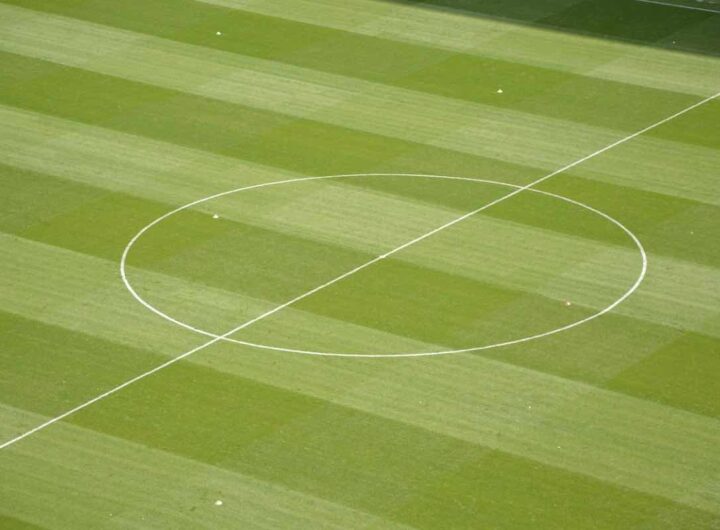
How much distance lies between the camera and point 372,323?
18016mm

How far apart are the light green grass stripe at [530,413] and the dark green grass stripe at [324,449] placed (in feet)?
0.64

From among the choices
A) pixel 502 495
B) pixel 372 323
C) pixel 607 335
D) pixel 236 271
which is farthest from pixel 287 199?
pixel 502 495

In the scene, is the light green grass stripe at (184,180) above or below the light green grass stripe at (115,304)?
above

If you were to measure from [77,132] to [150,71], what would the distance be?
2550mm

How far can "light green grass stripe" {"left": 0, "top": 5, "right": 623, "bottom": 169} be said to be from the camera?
22.9 m

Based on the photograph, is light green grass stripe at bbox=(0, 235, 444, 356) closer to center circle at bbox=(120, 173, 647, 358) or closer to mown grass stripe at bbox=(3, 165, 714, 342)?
center circle at bbox=(120, 173, 647, 358)

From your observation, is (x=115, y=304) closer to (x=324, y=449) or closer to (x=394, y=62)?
(x=324, y=449)

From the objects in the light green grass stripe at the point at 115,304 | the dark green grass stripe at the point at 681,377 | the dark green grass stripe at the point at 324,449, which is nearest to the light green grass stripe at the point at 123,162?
the light green grass stripe at the point at 115,304

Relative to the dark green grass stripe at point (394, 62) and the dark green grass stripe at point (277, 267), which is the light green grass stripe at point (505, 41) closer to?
the dark green grass stripe at point (394, 62)

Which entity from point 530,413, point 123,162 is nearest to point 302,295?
point 530,413

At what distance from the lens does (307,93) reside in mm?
24547

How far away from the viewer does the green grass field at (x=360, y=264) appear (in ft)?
49.9

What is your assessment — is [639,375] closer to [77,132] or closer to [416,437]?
[416,437]

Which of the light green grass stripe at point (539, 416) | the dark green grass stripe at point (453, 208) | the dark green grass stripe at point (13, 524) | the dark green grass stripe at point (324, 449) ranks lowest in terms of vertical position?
the dark green grass stripe at point (13, 524)
